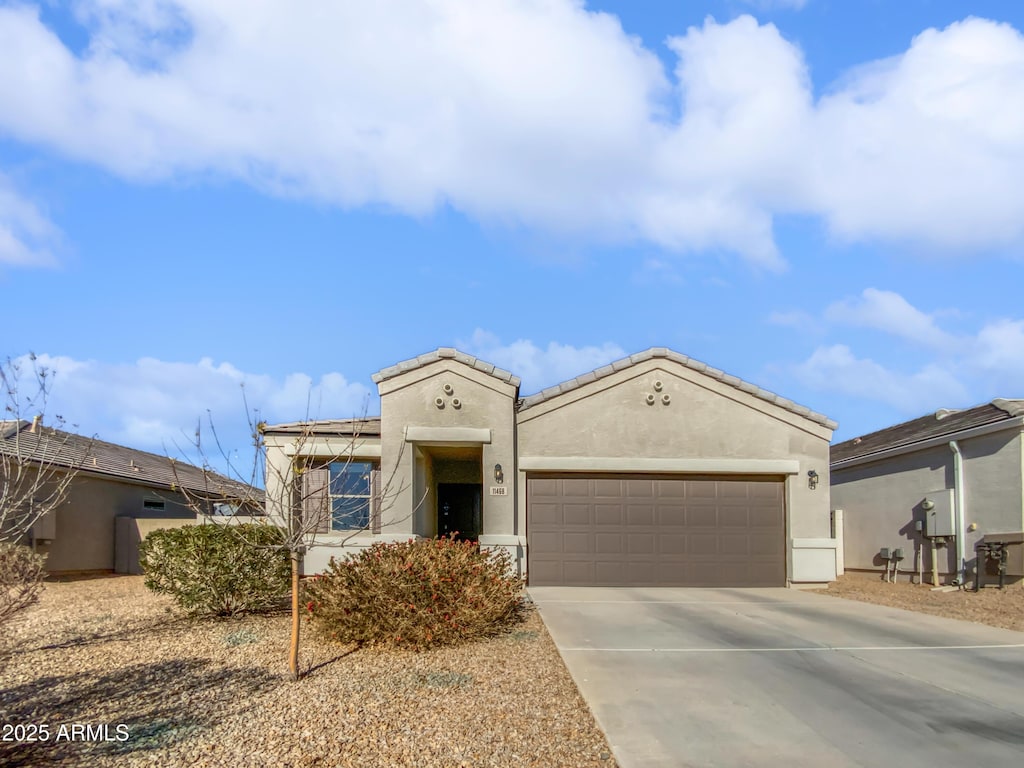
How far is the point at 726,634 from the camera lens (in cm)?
1072

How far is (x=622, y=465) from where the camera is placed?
16.5m

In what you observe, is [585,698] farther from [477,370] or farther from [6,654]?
[477,370]

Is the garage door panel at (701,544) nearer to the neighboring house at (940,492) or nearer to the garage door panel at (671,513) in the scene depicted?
the garage door panel at (671,513)

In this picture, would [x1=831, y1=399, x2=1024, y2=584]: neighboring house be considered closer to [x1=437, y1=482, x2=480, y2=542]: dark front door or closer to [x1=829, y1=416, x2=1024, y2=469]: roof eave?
[x1=829, y1=416, x2=1024, y2=469]: roof eave

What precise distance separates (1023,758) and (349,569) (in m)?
6.95

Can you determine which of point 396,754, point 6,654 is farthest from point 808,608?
point 6,654

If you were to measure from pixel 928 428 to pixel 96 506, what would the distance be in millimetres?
18833

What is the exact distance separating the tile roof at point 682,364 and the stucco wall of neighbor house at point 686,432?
9cm

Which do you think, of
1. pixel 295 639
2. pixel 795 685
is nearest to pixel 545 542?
pixel 795 685

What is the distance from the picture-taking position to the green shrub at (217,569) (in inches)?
432

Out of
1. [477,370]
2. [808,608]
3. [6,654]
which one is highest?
[477,370]

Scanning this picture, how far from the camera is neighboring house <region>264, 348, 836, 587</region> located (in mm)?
16453

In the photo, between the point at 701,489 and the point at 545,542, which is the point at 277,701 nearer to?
the point at 545,542

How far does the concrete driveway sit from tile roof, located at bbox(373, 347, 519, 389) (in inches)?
197
